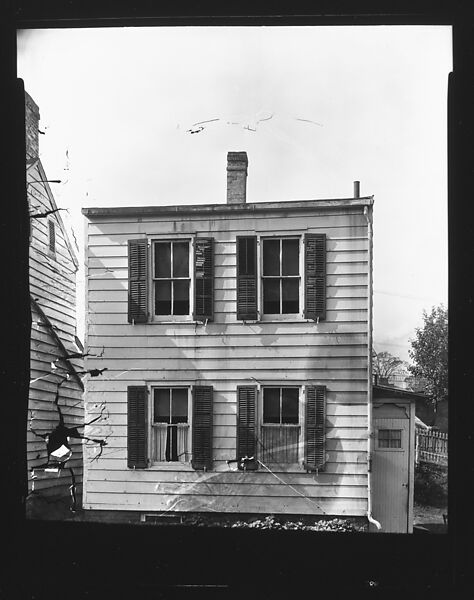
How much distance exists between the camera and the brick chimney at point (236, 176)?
3078 millimetres

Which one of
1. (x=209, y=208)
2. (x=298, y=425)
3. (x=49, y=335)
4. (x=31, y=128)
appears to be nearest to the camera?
(x=31, y=128)

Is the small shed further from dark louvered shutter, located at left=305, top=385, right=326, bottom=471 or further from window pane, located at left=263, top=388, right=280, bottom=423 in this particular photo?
window pane, located at left=263, top=388, right=280, bottom=423

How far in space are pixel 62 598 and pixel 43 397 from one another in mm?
938

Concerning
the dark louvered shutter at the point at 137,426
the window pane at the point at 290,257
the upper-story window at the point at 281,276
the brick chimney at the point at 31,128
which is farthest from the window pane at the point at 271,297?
the brick chimney at the point at 31,128

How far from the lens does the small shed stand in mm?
3121

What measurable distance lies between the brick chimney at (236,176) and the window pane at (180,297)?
739 millimetres

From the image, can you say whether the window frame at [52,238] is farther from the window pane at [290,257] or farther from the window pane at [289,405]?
the window pane at [289,405]

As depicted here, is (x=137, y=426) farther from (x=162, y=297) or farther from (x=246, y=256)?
(x=246, y=256)

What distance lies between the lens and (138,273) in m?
3.88

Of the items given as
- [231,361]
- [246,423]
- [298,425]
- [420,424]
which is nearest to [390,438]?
[420,424]

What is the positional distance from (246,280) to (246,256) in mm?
162

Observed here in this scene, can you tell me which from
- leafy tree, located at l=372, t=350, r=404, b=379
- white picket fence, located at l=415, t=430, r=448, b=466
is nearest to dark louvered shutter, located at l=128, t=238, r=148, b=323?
leafy tree, located at l=372, t=350, r=404, b=379

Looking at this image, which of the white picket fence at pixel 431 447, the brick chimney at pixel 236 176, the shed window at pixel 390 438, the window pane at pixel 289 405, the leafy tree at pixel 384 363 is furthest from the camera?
the window pane at pixel 289 405
